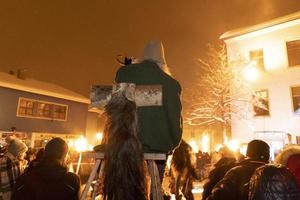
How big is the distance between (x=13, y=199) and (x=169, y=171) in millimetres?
4152

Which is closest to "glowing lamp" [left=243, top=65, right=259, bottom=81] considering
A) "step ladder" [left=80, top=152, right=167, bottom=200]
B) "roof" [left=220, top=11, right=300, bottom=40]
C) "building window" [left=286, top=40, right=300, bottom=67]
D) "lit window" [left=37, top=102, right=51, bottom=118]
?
"building window" [left=286, top=40, right=300, bottom=67]

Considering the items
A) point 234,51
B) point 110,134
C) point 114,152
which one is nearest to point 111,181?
point 114,152

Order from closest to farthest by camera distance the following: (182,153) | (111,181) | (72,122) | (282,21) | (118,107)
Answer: (111,181), (118,107), (182,153), (282,21), (72,122)

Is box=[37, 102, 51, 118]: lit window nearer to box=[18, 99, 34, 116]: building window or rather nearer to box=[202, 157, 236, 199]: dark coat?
box=[18, 99, 34, 116]: building window

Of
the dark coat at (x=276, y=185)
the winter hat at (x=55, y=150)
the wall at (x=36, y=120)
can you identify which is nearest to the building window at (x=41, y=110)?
the wall at (x=36, y=120)

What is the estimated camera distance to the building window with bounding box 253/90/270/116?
750 inches

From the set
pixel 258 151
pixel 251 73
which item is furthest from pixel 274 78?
pixel 258 151

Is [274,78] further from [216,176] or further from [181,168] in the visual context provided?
[216,176]

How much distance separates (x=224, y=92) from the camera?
Answer: 2020 cm

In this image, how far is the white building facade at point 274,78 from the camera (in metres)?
18.0

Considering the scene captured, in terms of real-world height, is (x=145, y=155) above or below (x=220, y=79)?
below

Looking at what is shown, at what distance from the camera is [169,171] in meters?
7.20

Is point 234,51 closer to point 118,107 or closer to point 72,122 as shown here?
point 72,122

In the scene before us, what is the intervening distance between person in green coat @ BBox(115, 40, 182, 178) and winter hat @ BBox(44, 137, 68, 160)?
150 cm
